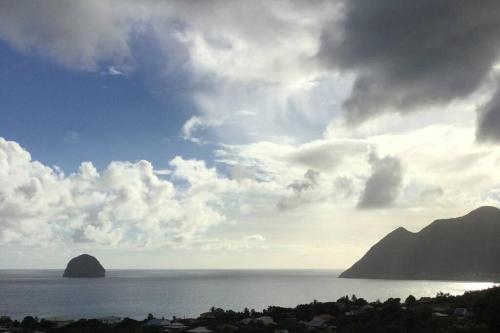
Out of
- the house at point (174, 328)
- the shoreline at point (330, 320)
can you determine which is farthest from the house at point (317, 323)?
the house at point (174, 328)

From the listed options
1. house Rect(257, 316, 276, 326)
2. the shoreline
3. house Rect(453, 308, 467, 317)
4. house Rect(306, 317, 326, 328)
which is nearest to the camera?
the shoreline

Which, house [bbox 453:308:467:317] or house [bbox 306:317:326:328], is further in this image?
house [bbox 306:317:326:328]

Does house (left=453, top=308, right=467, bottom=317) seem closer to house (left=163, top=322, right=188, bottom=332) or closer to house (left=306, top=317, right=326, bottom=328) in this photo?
house (left=306, top=317, right=326, bottom=328)

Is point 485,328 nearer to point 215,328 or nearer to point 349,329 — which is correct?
point 349,329

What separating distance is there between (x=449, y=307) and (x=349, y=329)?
15798 millimetres

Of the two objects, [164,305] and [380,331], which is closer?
[380,331]

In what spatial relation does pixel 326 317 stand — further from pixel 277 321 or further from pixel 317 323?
pixel 277 321

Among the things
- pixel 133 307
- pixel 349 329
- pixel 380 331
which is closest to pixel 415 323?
pixel 380 331

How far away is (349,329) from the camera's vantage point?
4781 cm

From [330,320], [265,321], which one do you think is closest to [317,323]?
[330,320]

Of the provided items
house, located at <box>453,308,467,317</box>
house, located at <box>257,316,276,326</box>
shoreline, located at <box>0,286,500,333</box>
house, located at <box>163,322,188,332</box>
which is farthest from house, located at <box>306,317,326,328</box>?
house, located at <box>163,322,188,332</box>

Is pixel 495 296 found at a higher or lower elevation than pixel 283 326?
higher

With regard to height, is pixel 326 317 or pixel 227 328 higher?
pixel 326 317

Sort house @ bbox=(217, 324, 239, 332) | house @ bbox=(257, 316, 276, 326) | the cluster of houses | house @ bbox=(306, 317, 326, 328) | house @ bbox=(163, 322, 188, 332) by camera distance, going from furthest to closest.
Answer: house @ bbox=(257, 316, 276, 326) → house @ bbox=(163, 322, 188, 332) → house @ bbox=(306, 317, 326, 328) → the cluster of houses → house @ bbox=(217, 324, 239, 332)
